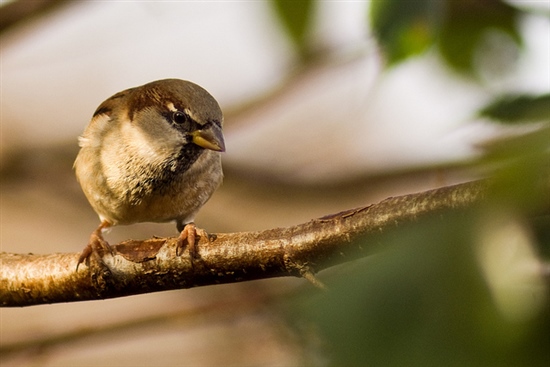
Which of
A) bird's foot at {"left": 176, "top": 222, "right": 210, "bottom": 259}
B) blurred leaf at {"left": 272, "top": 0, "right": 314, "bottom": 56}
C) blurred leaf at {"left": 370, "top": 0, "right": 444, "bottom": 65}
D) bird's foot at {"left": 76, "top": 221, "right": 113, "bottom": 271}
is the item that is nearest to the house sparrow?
bird's foot at {"left": 76, "top": 221, "right": 113, "bottom": 271}

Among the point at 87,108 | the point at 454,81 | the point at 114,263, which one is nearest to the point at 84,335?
the point at 114,263

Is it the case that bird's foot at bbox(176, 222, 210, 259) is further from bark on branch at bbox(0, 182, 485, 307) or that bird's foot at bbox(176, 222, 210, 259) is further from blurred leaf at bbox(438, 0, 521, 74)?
blurred leaf at bbox(438, 0, 521, 74)

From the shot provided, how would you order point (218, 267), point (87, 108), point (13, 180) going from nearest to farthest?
point (218, 267) → point (13, 180) → point (87, 108)

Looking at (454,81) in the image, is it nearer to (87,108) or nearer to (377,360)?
(377,360)

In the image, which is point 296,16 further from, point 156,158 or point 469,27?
point 156,158

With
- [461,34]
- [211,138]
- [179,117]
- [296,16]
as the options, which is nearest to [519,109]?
[296,16]

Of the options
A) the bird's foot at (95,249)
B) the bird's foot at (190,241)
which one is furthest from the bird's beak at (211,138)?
the bird's foot at (190,241)
